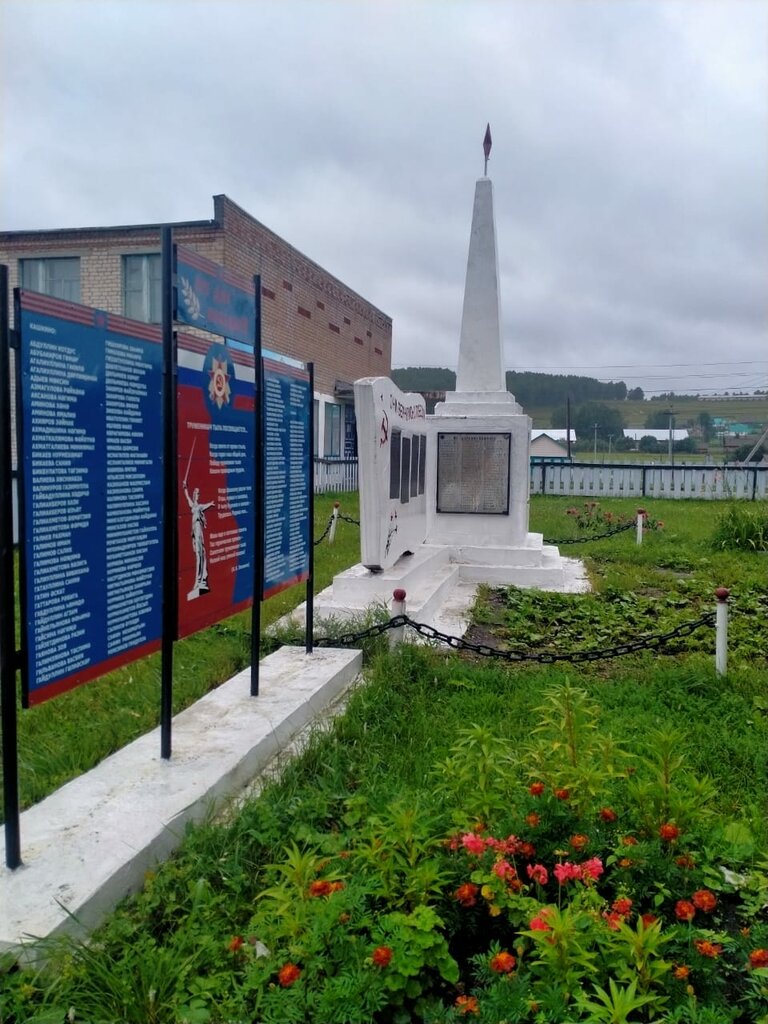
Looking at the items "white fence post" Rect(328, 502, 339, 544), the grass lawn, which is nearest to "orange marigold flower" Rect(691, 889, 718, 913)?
the grass lawn

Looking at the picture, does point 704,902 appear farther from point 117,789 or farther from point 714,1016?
point 117,789

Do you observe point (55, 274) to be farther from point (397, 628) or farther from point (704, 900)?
point (704, 900)

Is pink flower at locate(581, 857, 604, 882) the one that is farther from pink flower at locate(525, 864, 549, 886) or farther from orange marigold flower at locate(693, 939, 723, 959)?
orange marigold flower at locate(693, 939, 723, 959)

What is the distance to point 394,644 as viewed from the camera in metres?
5.62

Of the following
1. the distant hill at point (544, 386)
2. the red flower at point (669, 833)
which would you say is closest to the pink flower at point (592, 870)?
the red flower at point (669, 833)

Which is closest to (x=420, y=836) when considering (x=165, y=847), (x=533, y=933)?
(x=533, y=933)

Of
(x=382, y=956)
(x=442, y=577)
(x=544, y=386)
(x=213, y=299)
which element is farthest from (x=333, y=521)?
(x=544, y=386)

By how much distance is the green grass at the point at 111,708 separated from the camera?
3.70 metres

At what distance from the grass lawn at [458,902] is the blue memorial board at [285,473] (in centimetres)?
131

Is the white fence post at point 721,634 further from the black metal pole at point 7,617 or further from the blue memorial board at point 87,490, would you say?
the black metal pole at point 7,617

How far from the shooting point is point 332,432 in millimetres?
25047

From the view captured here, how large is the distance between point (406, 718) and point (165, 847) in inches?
69.3

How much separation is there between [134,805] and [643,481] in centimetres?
2120

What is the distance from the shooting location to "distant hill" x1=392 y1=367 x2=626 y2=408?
4856 cm
